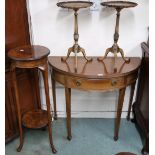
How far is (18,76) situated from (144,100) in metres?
1.18

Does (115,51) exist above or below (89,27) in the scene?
below

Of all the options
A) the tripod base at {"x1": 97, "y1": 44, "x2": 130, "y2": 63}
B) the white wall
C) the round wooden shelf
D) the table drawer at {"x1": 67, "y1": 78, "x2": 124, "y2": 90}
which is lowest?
the round wooden shelf

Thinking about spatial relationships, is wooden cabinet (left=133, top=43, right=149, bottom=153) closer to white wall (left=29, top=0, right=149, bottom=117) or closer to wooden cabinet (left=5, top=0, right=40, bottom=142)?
white wall (left=29, top=0, right=149, bottom=117)

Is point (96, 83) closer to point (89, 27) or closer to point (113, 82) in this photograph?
point (113, 82)

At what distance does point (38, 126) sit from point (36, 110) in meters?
0.26

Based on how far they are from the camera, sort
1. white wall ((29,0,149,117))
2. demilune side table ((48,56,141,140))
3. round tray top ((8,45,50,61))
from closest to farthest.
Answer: round tray top ((8,45,50,61))
demilune side table ((48,56,141,140))
white wall ((29,0,149,117))

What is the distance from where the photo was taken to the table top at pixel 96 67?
1.78m

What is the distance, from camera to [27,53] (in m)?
1.74

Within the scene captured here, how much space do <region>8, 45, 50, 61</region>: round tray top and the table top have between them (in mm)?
198

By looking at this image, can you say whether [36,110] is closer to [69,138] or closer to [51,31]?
[69,138]

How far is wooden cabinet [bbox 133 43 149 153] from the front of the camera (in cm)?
193

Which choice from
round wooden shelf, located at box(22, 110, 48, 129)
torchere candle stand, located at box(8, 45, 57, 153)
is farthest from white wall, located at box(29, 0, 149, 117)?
round wooden shelf, located at box(22, 110, 48, 129)

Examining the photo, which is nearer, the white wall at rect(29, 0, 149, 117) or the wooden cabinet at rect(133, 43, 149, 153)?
the wooden cabinet at rect(133, 43, 149, 153)

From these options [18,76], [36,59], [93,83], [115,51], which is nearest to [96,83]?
[93,83]
